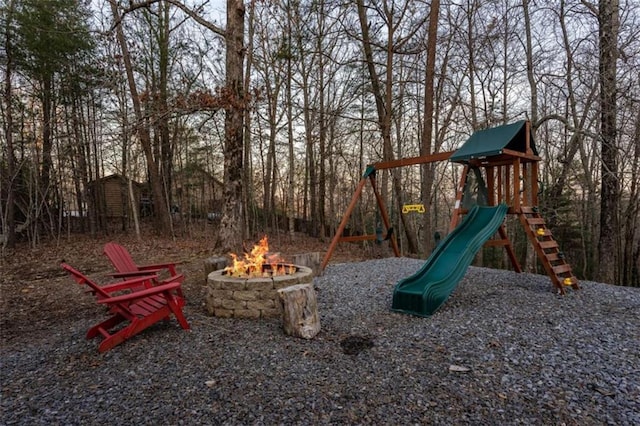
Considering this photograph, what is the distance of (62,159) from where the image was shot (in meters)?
11.1

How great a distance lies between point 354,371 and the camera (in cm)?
266

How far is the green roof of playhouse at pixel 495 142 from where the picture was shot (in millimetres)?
4844

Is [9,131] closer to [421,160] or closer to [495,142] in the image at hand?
[421,160]

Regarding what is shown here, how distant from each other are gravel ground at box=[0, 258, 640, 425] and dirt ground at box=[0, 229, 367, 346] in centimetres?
57

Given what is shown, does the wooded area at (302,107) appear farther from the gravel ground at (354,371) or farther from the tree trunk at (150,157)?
the gravel ground at (354,371)

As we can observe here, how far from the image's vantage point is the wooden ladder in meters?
4.54

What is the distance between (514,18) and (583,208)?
7843 millimetres

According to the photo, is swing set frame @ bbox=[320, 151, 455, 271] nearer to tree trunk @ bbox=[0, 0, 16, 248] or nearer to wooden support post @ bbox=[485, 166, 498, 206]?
wooden support post @ bbox=[485, 166, 498, 206]

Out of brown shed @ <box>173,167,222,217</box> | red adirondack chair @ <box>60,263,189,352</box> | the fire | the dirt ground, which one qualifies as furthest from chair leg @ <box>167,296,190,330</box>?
brown shed @ <box>173,167,222,217</box>

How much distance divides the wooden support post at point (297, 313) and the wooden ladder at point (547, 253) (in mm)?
3156

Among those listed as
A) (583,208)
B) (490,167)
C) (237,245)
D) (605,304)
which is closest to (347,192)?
(583,208)

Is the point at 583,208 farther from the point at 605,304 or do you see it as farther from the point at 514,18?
the point at 605,304

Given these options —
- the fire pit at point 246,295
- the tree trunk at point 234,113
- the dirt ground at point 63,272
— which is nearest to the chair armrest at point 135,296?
the fire pit at point 246,295

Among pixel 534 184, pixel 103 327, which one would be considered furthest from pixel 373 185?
pixel 103 327
